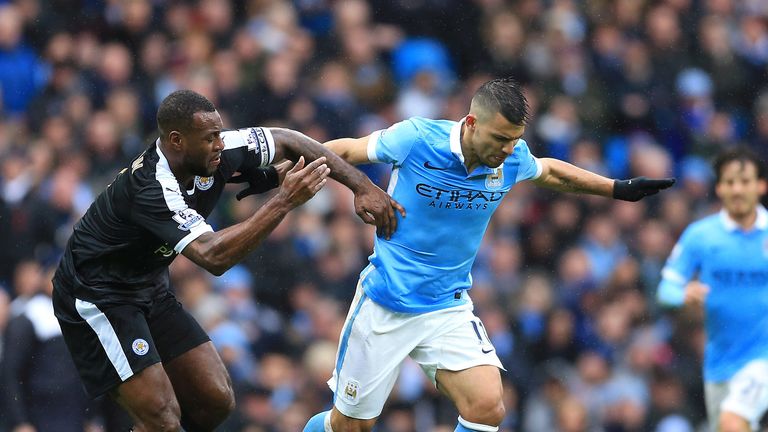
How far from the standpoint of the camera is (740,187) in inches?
358

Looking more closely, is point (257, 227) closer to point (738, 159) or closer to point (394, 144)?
point (394, 144)

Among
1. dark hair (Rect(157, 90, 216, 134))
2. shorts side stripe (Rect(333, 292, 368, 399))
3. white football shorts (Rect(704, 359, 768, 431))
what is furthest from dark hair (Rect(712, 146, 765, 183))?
dark hair (Rect(157, 90, 216, 134))

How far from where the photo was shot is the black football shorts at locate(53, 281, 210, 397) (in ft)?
24.1

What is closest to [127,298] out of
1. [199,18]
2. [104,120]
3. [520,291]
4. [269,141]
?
[269,141]

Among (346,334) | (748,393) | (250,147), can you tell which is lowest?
(748,393)

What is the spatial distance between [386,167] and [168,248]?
6.05 m

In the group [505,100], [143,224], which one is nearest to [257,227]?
[143,224]

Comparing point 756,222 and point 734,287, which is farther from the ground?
point 756,222

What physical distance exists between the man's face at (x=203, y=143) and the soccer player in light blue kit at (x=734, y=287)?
3.57 meters

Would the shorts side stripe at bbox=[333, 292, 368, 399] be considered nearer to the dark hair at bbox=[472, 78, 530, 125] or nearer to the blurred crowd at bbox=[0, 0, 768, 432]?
the dark hair at bbox=[472, 78, 530, 125]

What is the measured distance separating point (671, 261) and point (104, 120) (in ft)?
18.8

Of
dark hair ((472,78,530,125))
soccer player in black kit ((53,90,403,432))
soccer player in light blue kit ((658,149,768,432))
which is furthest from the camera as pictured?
soccer player in light blue kit ((658,149,768,432))

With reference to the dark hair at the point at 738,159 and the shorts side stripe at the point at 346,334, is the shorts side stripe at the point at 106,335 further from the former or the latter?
the dark hair at the point at 738,159

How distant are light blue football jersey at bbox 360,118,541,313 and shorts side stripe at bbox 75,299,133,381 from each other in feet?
4.95
